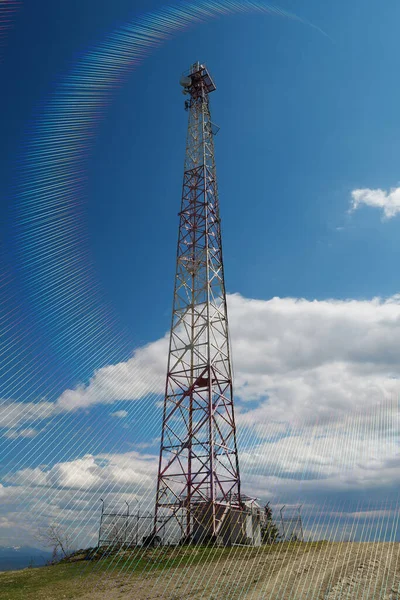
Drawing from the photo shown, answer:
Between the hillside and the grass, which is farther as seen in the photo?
the grass

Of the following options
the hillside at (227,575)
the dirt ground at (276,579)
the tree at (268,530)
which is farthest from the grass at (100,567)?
the tree at (268,530)

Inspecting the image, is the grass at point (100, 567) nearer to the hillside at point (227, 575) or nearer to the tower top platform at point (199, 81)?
the hillside at point (227, 575)

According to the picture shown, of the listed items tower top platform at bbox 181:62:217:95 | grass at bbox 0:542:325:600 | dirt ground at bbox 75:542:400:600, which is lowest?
grass at bbox 0:542:325:600

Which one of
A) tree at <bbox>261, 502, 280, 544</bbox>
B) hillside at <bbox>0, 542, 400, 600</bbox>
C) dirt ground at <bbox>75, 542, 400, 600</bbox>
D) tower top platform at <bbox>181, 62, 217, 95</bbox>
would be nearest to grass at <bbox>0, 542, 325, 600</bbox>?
hillside at <bbox>0, 542, 400, 600</bbox>

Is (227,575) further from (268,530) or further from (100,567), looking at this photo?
(268,530)

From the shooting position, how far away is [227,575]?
15.5 m

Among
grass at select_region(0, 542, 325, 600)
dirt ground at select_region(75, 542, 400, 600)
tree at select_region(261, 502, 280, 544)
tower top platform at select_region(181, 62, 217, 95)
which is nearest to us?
dirt ground at select_region(75, 542, 400, 600)

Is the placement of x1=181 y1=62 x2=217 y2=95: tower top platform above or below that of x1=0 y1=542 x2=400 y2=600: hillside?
above

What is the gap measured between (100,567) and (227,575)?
22.8ft

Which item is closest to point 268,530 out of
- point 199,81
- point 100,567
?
point 100,567

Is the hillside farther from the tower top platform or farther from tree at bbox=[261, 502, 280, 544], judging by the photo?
the tower top platform

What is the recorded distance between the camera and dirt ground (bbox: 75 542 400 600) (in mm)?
12625

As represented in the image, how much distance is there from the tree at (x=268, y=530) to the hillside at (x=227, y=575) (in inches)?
186

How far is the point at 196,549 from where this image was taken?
21.1m
